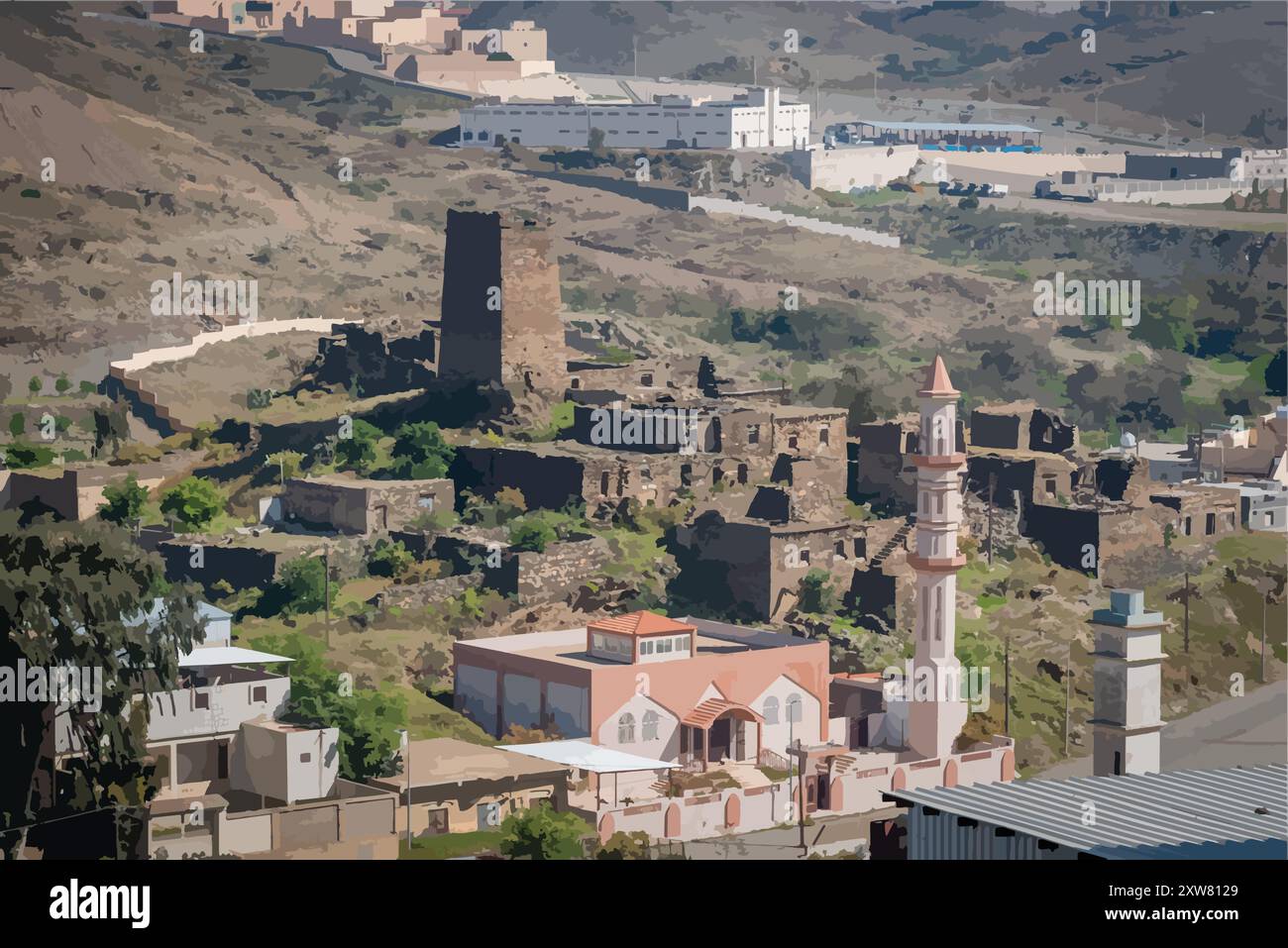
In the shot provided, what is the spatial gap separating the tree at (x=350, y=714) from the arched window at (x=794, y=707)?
7364 mm

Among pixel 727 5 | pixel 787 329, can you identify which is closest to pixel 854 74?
pixel 727 5

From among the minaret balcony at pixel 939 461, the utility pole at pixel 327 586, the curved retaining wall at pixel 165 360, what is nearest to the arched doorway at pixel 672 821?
the utility pole at pixel 327 586

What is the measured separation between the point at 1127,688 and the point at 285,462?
22.4 meters

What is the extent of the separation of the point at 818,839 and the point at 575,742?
5148 millimetres

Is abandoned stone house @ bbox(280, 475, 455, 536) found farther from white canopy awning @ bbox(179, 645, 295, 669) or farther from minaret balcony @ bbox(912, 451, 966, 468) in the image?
minaret balcony @ bbox(912, 451, 966, 468)

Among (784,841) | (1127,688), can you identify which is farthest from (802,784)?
(1127,688)

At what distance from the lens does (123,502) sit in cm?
7875

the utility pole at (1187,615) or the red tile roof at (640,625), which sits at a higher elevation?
the red tile roof at (640,625)

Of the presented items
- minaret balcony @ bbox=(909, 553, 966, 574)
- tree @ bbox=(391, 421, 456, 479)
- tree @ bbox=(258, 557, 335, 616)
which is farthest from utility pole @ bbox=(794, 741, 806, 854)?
tree @ bbox=(391, 421, 456, 479)

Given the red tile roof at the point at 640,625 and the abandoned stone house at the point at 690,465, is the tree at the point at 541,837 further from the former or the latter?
the abandoned stone house at the point at 690,465

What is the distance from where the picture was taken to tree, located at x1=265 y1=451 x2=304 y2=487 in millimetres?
80750

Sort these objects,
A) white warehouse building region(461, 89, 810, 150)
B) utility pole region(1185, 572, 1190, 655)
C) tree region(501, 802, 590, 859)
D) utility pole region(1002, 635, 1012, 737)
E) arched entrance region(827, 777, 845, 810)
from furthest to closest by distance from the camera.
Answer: white warehouse building region(461, 89, 810, 150)
utility pole region(1185, 572, 1190, 655)
utility pole region(1002, 635, 1012, 737)
arched entrance region(827, 777, 845, 810)
tree region(501, 802, 590, 859)

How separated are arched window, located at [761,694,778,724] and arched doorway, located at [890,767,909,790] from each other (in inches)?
107

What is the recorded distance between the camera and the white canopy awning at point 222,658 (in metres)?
65.9
